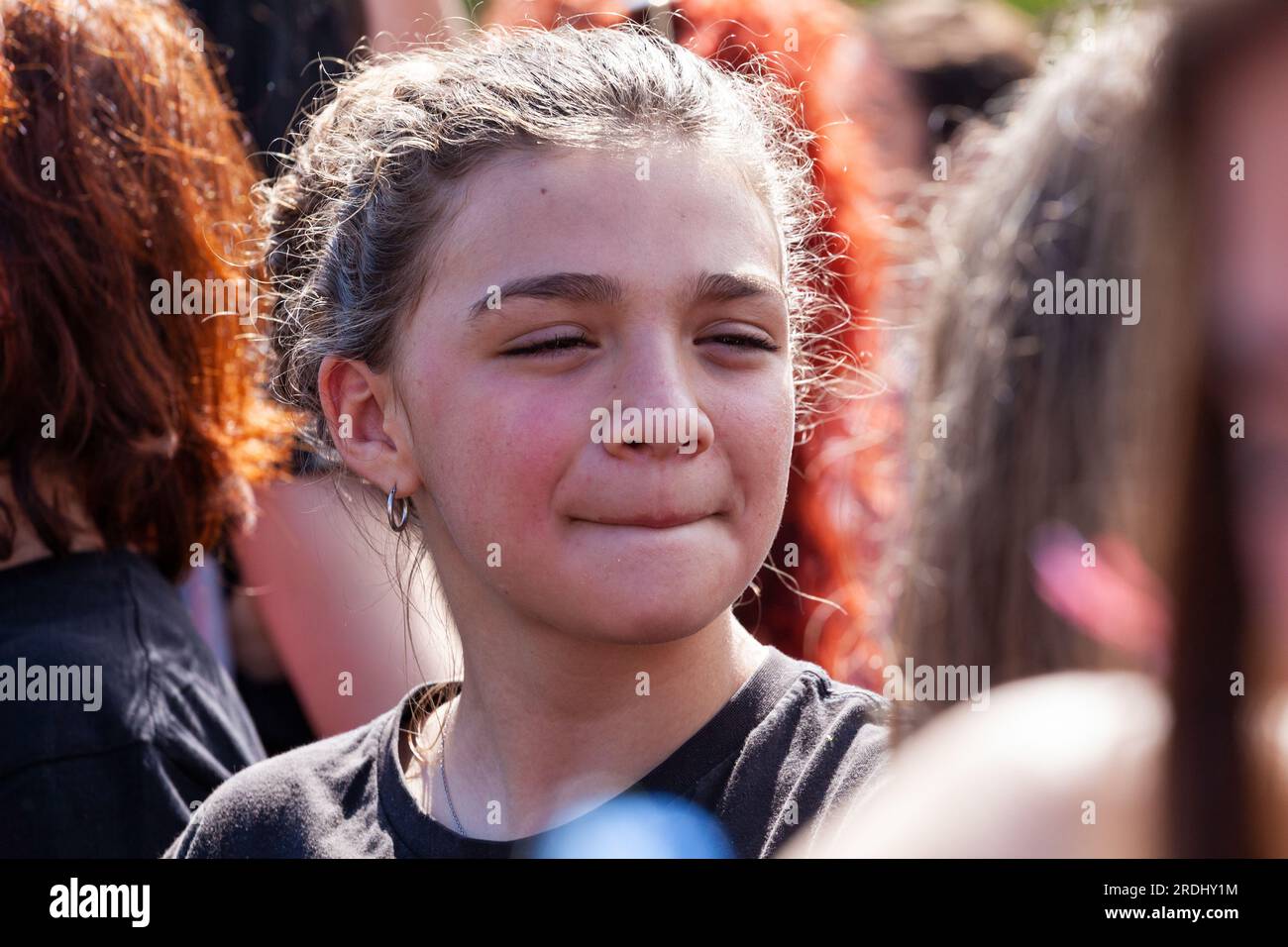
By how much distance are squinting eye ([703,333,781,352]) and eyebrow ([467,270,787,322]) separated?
0.04m

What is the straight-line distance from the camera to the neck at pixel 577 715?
61.5 inches

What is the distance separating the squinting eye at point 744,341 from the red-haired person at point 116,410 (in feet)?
2.95

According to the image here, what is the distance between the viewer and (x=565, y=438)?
4.89 ft

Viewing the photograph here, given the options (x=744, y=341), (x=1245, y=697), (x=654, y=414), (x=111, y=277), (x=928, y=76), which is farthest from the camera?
(x=928, y=76)

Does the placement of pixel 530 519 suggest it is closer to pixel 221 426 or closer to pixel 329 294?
pixel 329 294

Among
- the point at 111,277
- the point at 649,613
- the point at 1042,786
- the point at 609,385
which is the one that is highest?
the point at 111,277

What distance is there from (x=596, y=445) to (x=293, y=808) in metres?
0.62

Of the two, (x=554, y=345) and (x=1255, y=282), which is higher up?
(x=554, y=345)

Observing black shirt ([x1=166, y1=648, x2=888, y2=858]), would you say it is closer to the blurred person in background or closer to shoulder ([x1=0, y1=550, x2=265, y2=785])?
shoulder ([x1=0, y1=550, x2=265, y2=785])

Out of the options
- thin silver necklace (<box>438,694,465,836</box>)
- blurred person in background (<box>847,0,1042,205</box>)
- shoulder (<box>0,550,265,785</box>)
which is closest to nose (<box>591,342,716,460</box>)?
thin silver necklace (<box>438,694,465,836</box>)

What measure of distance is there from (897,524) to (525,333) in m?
0.84

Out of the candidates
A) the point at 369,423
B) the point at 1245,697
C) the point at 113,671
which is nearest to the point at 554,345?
the point at 369,423

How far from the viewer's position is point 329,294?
1.77m

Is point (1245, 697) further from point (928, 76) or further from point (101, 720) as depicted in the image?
point (928, 76)
